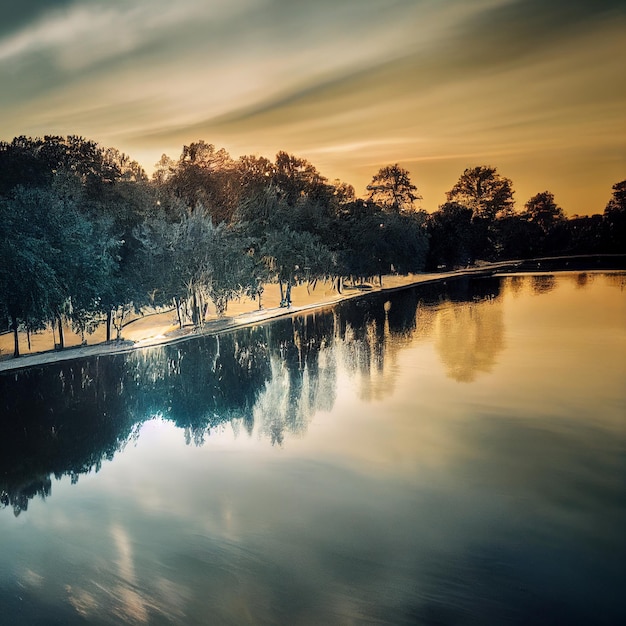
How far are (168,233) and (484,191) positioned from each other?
107 metres

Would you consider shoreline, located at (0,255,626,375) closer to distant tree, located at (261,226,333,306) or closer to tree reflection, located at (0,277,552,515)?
tree reflection, located at (0,277,552,515)

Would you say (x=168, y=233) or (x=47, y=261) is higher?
(x=168, y=233)

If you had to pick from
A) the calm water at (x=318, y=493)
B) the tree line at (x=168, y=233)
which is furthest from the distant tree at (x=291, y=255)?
the calm water at (x=318, y=493)

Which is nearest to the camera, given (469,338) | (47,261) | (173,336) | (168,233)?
(47,261)

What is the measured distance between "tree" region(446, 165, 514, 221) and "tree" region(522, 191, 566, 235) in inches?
463

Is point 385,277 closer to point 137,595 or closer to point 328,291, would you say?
point 328,291

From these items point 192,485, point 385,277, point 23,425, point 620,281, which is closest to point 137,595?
point 192,485

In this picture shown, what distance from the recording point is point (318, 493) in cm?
1174

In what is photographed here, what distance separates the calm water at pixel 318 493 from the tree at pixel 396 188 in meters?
79.5

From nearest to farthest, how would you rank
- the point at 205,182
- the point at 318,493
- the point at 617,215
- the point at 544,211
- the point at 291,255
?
1. the point at 318,493
2. the point at 205,182
3. the point at 291,255
4. the point at 617,215
5. the point at 544,211

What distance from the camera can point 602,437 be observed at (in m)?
14.9

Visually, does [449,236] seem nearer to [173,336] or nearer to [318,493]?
[173,336]

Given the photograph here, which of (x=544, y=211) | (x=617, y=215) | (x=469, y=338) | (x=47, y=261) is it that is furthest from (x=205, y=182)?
(x=544, y=211)

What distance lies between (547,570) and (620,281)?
62.4 meters
